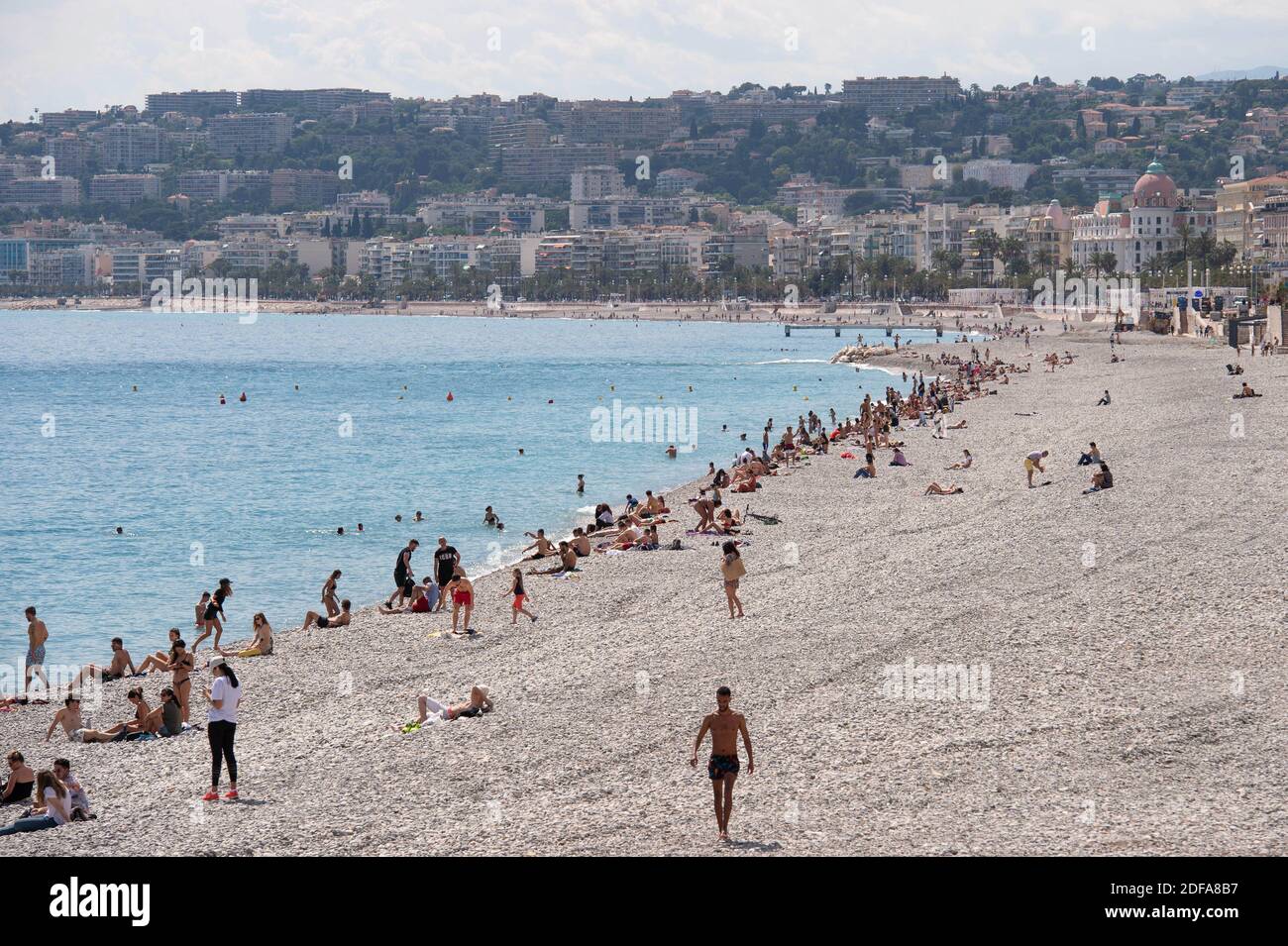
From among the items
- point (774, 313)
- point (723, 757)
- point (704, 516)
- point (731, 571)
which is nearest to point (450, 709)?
point (731, 571)

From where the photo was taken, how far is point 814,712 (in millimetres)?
14125

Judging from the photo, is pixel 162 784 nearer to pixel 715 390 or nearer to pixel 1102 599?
pixel 1102 599

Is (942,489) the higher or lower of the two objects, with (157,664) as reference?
higher

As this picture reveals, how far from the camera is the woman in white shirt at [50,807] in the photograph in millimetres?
12609

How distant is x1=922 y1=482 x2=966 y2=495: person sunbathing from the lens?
29.3 metres

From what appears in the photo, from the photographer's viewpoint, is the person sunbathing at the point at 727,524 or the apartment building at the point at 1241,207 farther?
the apartment building at the point at 1241,207

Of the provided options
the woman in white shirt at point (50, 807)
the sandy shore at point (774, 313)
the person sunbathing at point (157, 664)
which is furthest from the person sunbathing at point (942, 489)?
the sandy shore at point (774, 313)

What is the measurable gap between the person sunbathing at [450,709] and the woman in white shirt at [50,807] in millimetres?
3098

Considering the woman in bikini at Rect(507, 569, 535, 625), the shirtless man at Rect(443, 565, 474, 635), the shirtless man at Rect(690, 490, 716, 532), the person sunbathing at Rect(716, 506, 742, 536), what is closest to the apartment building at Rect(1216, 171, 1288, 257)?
the shirtless man at Rect(690, 490, 716, 532)

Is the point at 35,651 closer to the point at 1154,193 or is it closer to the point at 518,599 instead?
the point at 518,599

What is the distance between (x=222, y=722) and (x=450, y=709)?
255 centimetres

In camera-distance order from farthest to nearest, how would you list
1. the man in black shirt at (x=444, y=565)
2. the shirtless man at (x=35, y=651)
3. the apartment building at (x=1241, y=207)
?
the apartment building at (x=1241, y=207), the man in black shirt at (x=444, y=565), the shirtless man at (x=35, y=651)

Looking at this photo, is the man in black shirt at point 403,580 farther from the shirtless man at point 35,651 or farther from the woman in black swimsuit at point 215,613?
the shirtless man at point 35,651

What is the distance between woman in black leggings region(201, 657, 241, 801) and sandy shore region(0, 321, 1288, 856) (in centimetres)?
26
